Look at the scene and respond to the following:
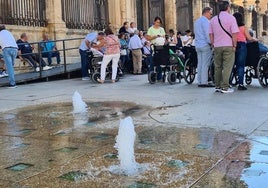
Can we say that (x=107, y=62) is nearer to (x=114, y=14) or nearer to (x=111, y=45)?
(x=111, y=45)

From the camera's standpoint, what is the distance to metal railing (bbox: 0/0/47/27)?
56.3ft

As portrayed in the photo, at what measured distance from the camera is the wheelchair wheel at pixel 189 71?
39.2ft

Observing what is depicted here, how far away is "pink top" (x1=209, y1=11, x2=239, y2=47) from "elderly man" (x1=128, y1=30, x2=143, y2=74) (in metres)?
7.18

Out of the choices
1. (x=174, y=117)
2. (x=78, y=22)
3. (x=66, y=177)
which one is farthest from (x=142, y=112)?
(x=78, y=22)

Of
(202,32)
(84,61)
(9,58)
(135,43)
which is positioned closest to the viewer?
(202,32)

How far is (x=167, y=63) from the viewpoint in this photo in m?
12.0

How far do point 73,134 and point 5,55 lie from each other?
24.2 feet

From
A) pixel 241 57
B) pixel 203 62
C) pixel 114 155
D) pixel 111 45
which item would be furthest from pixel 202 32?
pixel 114 155

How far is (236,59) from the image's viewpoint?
10.3 metres

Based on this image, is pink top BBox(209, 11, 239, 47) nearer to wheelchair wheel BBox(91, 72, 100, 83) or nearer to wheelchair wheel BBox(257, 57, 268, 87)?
wheelchair wheel BBox(257, 57, 268, 87)

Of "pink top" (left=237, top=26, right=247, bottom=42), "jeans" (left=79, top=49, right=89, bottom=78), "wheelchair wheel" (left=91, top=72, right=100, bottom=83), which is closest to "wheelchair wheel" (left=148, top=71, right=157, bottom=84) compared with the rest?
"wheelchair wheel" (left=91, top=72, right=100, bottom=83)

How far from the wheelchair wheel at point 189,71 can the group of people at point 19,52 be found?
4.82m

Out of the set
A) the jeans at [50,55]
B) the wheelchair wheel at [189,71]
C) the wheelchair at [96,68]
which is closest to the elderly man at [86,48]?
the wheelchair at [96,68]

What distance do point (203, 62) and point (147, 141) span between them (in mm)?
5748
